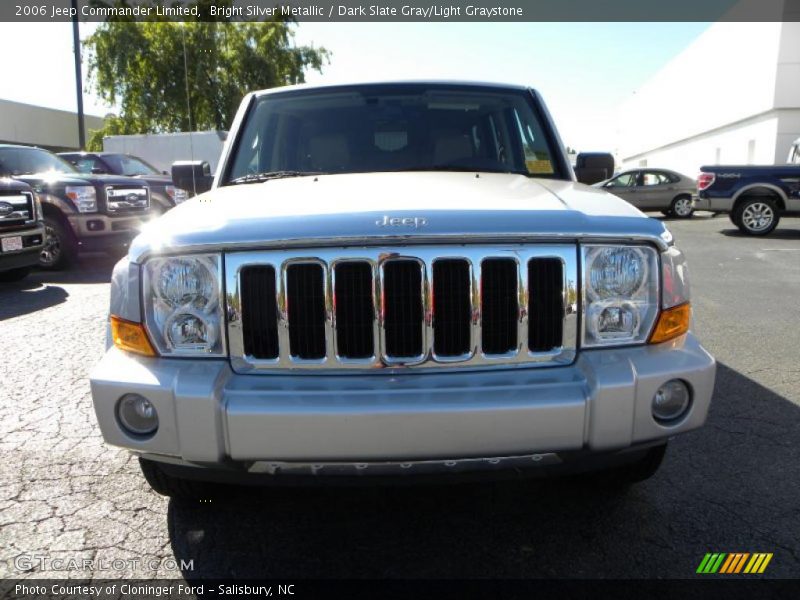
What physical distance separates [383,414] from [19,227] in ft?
24.7

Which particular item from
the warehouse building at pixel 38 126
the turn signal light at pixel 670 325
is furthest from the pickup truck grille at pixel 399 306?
the warehouse building at pixel 38 126

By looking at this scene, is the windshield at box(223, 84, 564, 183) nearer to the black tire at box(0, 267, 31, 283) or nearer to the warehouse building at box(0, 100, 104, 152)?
the black tire at box(0, 267, 31, 283)

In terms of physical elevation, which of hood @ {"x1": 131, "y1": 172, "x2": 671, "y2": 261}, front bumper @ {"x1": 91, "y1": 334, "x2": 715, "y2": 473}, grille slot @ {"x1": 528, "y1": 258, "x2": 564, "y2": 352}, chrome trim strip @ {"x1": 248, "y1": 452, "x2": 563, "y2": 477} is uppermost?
hood @ {"x1": 131, "y1": 172, "x2": 671, "y2": 261}

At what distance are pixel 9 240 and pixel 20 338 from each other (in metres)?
2.62

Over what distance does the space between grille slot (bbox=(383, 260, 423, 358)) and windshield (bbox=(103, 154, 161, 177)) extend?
1109 cm

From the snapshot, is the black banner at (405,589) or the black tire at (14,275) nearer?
the black banner at (405,589)

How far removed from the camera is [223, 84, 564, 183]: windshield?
3.44 metres

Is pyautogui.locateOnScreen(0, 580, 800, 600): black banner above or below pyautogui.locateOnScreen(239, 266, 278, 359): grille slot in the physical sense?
below

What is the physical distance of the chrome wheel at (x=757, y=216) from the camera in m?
13.1

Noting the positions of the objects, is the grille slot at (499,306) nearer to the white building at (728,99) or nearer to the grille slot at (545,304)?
the grille slot at (545,304)

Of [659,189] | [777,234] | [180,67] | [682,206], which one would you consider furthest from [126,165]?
[180,67]

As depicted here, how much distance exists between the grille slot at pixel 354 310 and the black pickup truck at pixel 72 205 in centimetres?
844

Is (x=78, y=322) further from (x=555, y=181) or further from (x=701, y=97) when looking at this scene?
(x=701, y=97)

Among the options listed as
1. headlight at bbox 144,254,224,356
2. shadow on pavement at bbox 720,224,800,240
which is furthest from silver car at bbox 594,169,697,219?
headlight at bbox 144,254,224,356
